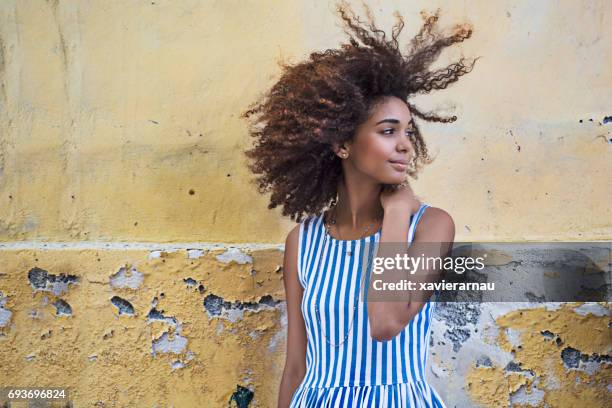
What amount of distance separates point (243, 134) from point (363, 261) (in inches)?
41.7

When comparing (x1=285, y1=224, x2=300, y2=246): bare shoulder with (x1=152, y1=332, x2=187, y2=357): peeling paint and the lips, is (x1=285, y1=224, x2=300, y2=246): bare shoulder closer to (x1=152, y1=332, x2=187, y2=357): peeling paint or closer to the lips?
the lips

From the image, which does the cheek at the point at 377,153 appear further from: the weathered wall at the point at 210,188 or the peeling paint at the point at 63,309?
the peeling paint at the point at 63,309

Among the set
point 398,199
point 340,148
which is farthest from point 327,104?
point 398,199

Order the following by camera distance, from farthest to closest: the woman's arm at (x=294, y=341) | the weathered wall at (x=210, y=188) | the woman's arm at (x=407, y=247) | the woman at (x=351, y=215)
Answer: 1. the weathered wall at (x=210, y=188)
2. the woman's arm at (x=294, y=341)
3. the woman at (x=351, y=215)
4. the woman's arm at (x=407, y=247)

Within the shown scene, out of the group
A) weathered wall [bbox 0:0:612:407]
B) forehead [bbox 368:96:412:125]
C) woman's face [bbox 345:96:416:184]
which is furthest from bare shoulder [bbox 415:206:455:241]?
weathered wall [bbox 0:0:612:407]

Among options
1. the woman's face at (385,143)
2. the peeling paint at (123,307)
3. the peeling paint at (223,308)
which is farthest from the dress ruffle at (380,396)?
the peeling paint at (123,307)

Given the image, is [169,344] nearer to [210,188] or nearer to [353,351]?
[210,188]

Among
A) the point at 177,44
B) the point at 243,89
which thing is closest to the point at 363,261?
the point at 243,89

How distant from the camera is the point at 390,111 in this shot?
2.93m

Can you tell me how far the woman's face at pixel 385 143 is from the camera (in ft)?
9.50

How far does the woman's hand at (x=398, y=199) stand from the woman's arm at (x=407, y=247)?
0.06 feet

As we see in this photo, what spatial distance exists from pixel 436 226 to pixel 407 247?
12 cm

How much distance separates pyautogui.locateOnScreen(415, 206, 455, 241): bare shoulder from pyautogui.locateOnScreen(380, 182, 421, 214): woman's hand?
61 mm

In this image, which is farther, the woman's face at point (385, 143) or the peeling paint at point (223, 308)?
the peeling paint at point (223, 308)
